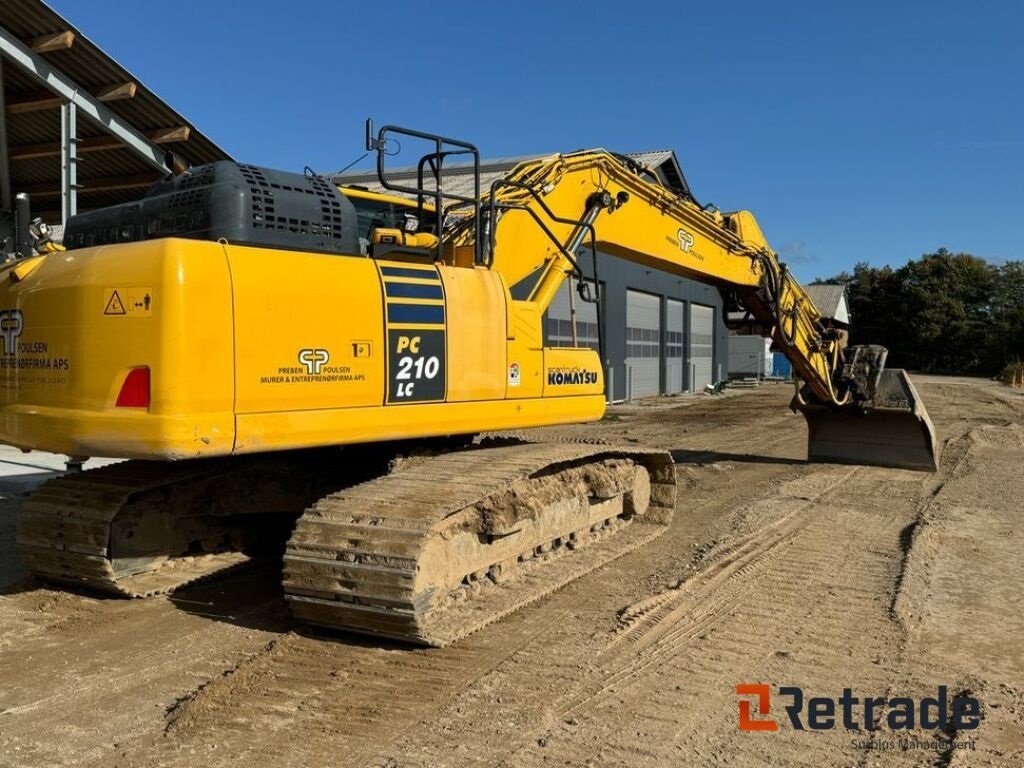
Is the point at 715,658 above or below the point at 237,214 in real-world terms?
below

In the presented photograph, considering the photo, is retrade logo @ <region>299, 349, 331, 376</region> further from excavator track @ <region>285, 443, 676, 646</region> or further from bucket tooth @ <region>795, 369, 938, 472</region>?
bucket tooth @ <region>795, 369, 938, 472</region>

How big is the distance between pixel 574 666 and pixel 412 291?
227cm

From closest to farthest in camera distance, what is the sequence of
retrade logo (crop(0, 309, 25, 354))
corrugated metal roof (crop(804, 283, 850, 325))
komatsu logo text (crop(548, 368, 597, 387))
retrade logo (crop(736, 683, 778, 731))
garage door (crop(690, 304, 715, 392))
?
retrade logo (crop(736, 683, 778, 731))
retrade logo (crop(0, 309, 25, 354))
komatsu logo text (crop(548, 368, 597, 387))
garage door (crop(690, 304, 715, 392))
corrugated metal roof (crop(804, 283, 850, 325))

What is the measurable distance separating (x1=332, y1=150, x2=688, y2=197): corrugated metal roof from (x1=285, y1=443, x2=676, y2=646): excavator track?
195 centimetres

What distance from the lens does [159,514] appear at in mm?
5484

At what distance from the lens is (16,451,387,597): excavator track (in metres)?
5.22

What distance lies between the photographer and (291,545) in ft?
14.7

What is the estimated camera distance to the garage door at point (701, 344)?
34219mm

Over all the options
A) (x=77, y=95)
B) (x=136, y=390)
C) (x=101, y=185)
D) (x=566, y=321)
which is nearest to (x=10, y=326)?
(x=136, y=390)

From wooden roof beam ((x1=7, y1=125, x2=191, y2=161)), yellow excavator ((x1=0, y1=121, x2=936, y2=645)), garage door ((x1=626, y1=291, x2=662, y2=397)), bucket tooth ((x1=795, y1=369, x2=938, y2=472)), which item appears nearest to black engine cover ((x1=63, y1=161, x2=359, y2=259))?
yellow excavator ((x1=0, y1=121, x2=936, y2=645))

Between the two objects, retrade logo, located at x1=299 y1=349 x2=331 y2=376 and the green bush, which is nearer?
retrade logo, located at x1=299 y1=349 x2=331 y2=376

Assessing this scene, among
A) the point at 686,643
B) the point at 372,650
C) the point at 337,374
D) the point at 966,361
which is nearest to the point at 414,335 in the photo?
the point at 337,374

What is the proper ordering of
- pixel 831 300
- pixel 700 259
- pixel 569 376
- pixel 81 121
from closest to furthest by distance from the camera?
pixel 569 376 → pixel 700 259 → pixel 81 121 → pixel 831 300

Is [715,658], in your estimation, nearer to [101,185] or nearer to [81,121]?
[81,121]
